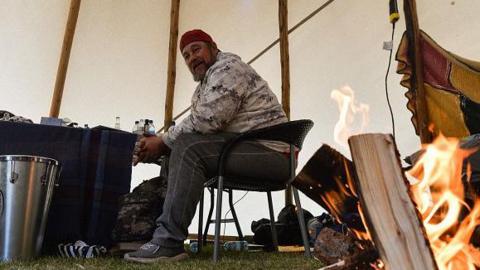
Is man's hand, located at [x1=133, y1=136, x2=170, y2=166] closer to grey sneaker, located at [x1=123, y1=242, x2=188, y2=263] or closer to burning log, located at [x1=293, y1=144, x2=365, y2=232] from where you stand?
grey sneaker, located at [x1=123, y1=242, x2=188, y2=263]

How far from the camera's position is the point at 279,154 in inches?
60.8

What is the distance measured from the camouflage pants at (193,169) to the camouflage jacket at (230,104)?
0.17 feet

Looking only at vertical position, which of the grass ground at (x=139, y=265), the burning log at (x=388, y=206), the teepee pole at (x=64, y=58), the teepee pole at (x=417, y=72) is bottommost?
the grass ground at (x=139, y=265)

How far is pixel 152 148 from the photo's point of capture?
5.59 feet

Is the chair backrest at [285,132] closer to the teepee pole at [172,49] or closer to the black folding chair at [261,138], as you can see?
the black folding chair at [261,138]

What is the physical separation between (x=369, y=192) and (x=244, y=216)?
2696mm

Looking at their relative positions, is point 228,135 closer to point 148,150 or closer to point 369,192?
point 148,150

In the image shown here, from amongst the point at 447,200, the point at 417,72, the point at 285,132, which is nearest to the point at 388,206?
the point at 447,200

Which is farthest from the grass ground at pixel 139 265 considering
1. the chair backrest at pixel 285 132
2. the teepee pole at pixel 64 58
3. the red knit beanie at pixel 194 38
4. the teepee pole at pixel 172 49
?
the teepee pole at pixel 172 49

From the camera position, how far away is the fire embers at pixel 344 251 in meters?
0.83

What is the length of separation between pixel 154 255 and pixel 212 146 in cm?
39

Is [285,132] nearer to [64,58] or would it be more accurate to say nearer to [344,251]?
[344,251]

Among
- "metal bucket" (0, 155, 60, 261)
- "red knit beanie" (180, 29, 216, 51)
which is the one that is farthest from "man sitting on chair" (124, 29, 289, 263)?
"metal bucket" (0, 155, 60, 261)

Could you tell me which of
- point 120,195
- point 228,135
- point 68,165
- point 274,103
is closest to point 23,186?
point 68,165
